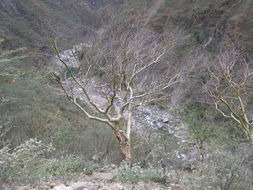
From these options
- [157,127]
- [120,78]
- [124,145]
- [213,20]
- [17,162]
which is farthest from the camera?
[213,20]

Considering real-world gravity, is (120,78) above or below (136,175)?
above

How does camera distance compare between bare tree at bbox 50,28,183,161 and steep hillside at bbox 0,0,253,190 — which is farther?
bare tree at bbox 50,28,183,161

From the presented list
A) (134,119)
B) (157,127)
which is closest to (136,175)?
(157,127)

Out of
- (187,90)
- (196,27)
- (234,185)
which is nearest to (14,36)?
(196,27)

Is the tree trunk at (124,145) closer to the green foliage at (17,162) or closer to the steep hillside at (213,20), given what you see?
the green foliage at (17,162)

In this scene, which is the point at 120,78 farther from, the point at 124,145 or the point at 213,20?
the point at 213,20

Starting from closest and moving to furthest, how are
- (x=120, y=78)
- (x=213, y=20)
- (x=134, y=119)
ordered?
1. (x=120, y=78)
2. (x=134, y=119)
3. (x=213, y=20)

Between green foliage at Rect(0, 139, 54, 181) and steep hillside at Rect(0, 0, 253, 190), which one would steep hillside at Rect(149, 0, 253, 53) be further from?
green foliage at Rect(0, 139, 54, 181)

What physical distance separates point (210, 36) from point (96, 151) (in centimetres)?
1741

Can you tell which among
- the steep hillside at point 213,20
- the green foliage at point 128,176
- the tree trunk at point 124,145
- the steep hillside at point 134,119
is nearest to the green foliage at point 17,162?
the steep hillside at point 134,119

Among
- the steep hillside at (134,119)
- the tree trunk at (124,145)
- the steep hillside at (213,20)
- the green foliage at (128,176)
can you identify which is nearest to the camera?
the green foliage at (128,176)

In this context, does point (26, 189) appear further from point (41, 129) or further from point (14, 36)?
point (14, 36)

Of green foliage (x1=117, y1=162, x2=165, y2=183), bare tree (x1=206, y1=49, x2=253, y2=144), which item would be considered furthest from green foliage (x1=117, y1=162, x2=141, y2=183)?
bare tree (x1=206, y1=49, x2=253, y2=144)

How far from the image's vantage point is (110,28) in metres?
9.43
